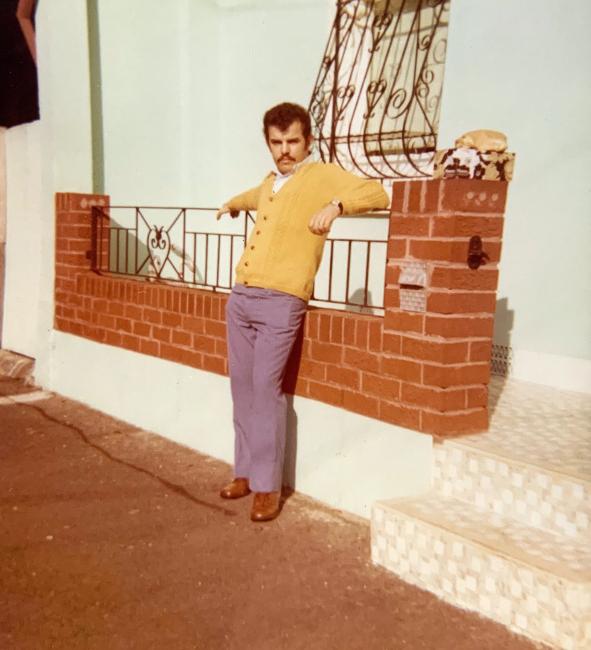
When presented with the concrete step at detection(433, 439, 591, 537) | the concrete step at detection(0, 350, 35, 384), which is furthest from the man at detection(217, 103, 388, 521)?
the concrete step at detection(0, 350, 35, 384)

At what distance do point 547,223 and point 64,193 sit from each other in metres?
3.53

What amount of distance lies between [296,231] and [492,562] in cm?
163

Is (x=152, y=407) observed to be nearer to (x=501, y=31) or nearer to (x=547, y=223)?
(x=547, y=223)

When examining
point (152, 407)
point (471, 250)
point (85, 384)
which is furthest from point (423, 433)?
point (85, 384)

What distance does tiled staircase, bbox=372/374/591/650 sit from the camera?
2348mm

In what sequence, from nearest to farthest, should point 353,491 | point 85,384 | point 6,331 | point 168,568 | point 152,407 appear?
point 168,568
point 353,491
point 152,407
point 85,384
point 6,331

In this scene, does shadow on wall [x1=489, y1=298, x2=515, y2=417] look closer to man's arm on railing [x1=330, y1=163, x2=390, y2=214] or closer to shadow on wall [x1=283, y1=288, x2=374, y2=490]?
shadow on wall [x1=283, y1=288, x2=374, y2=490]

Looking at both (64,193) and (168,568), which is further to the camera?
(64,193)

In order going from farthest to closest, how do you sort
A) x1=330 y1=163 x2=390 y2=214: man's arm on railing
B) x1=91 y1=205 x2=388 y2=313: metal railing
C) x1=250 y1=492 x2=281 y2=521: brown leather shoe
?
x1=91 y1=205 x2=388 y2=313: metal railing → x1=250 y1=492 x2=281 y2=521: brown leather shoe → x1=330 y1=163 x2=390 y2=214: man's arm on railing

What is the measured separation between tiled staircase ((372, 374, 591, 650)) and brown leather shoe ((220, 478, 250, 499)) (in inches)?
36.5

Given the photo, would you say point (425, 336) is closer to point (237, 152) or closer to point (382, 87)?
point (382, 87)

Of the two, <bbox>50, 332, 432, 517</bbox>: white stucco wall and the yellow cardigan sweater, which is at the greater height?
the yellow cardigan sweater

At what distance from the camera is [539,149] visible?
4.21 meters

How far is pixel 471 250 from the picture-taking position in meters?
3.05
